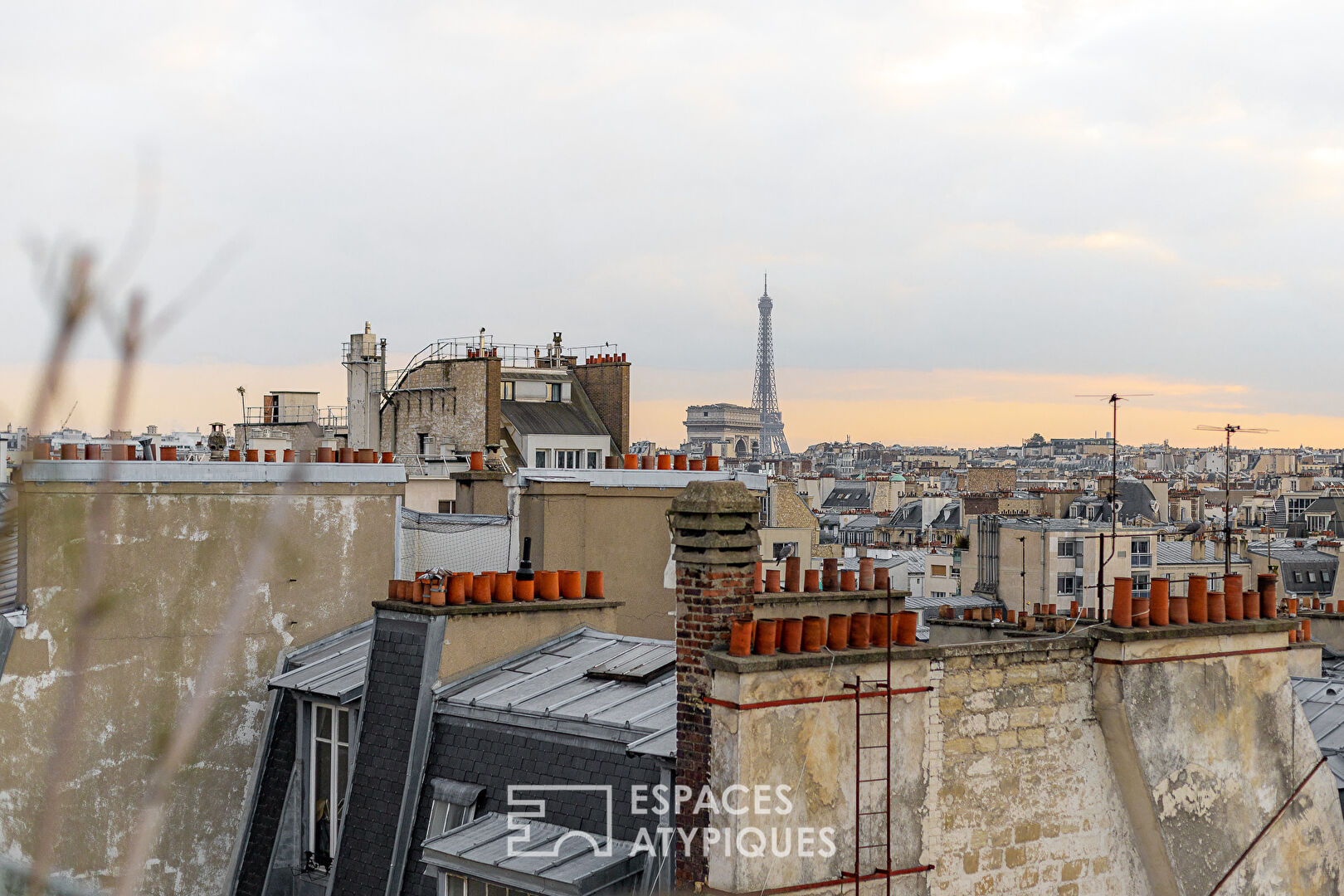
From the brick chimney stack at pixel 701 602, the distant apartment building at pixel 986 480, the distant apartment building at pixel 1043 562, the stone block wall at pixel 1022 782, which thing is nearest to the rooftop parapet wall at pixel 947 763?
the stone block wall at pixel 1022 782

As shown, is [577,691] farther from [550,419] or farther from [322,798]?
[550,419]

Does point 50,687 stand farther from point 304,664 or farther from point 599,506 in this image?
point 599,506

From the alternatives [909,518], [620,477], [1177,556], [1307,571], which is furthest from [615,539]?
[909,518]

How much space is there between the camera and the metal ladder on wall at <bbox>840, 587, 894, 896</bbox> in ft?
31.9

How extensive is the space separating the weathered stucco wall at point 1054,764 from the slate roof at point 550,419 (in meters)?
28.1

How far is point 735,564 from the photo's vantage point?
967cm

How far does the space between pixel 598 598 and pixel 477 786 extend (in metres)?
3.00

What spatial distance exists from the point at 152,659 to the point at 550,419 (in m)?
25.1

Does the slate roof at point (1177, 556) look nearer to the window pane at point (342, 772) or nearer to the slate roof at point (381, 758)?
the window pane at point (342, 772)

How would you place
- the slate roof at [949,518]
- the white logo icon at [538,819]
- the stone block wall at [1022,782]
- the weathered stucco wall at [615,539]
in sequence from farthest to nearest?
the slate roof at [949,518] → the weathered stucco wall at [615,539] → the white logo icon at [538,819] → the stone block wall at [1022,782]

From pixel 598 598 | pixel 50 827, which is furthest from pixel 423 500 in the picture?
pixel 50 827

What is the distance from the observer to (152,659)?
1496 cm

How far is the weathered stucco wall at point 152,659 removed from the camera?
14.5 meters

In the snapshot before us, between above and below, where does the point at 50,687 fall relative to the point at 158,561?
below
